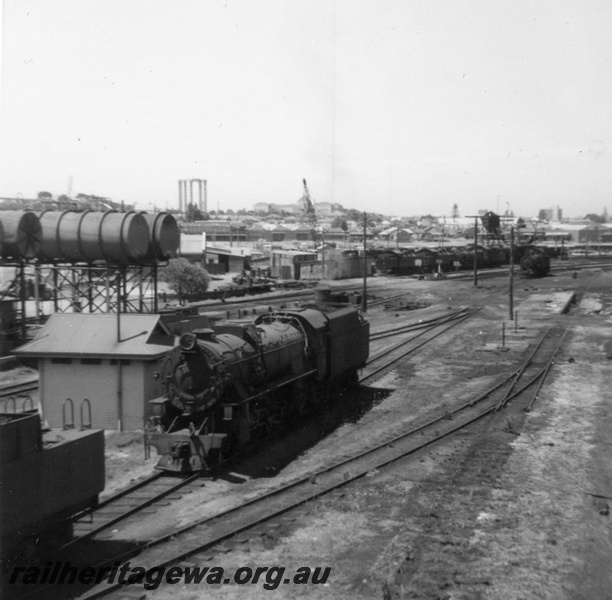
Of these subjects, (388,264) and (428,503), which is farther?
(388,264)

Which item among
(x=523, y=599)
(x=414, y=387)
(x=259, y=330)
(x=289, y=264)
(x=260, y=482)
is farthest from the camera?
(x=289, y=264)

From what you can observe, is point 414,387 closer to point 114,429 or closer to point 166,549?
point 114,429

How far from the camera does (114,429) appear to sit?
62.1ft

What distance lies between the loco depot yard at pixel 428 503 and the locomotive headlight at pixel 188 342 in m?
2.95

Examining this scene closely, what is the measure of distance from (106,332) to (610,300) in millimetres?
43783

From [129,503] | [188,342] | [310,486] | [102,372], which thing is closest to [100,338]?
[102,372]

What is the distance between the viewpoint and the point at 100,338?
63.5ft

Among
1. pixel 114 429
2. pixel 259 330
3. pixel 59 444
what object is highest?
pixel 259 330

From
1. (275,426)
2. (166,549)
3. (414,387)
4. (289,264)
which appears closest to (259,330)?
(275,426)

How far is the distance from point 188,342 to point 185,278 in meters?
37.1

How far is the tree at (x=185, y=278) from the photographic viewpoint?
5069 centimetres

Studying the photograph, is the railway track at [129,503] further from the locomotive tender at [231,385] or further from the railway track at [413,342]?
the railway track at [413,342]

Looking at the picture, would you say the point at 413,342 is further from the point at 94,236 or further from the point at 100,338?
the point at 100,338

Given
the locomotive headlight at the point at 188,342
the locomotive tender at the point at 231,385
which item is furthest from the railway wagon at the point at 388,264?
the locomotive headlight at the point at 188,342
